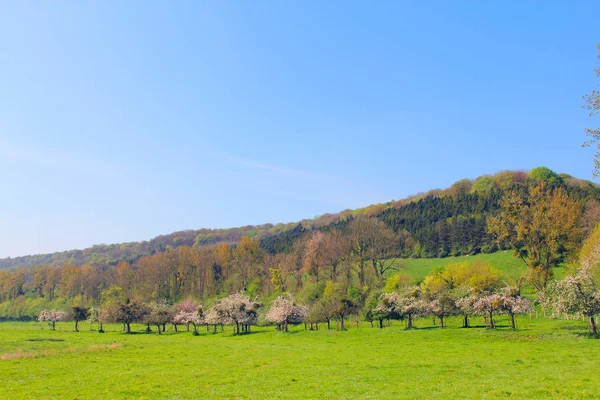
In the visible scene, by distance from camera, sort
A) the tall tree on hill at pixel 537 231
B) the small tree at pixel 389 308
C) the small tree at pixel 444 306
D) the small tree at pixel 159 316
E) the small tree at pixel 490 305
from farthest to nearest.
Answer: the small tree at pixel 159 316 → the small tree at pixel 389 308 → the tall tree on hill at pixel 537 231 → the small tree at pixel 444 306 → the small tree at pixel 490 305

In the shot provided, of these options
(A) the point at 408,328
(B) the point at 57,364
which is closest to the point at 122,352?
(B) the point at 57,364

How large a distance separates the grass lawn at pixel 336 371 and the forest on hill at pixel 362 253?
28.3 m

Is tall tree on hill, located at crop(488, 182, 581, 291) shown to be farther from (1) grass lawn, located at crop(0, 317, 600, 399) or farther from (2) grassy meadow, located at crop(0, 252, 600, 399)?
(1) grass lawn, located at crop(0, 317, 600, 399)

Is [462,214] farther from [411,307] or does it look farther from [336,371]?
[336,371]

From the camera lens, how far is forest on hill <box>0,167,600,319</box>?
6798 cm

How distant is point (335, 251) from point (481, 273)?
3296cm

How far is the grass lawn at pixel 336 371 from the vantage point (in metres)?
20.2

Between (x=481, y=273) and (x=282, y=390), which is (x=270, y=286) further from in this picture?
(x=282, y=390)

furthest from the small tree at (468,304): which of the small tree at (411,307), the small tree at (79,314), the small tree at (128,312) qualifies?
the small tree at (79,314)

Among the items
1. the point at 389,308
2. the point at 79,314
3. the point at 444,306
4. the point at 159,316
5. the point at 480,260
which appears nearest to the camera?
the point at 444,306

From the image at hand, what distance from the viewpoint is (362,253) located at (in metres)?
92.4

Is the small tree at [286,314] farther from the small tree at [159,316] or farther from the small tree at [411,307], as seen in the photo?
the small tree at [159,316]

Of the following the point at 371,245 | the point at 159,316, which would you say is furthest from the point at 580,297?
the point at 159,316

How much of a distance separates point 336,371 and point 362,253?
220 feet
